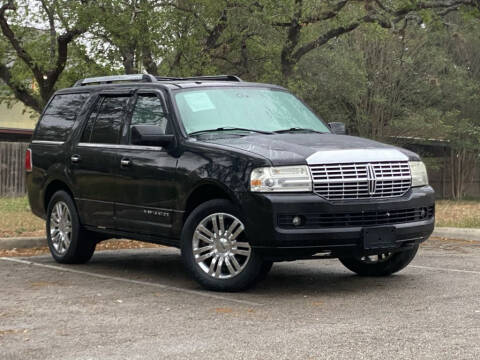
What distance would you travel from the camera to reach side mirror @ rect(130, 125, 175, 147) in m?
8.86

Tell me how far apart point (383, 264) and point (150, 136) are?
2.79 m

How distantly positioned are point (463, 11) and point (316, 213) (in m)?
17.8

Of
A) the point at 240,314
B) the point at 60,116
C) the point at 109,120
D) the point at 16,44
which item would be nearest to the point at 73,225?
the point at 109,120

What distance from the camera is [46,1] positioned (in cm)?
2083

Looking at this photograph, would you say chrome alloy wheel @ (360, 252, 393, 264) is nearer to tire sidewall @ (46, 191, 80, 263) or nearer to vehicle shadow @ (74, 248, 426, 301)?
vehicle shadow @ (74, 248, 426, 301)

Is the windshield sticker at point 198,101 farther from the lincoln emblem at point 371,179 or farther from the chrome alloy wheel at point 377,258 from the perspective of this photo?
the chrome alloy wheel at point 377,258

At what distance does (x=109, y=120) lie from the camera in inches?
400

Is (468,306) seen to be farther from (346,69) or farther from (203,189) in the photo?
(346,69)

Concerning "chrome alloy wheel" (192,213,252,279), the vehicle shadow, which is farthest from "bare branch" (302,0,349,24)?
"chrome alloy wheel" (192,213,252,279)

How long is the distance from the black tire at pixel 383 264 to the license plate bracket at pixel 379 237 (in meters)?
0.95

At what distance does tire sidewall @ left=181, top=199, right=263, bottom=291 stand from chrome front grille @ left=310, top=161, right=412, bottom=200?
81 cm

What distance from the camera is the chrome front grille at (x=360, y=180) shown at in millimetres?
8078

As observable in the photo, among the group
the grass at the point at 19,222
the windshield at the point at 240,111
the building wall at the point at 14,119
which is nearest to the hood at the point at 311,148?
the windshield at the point at 240,111

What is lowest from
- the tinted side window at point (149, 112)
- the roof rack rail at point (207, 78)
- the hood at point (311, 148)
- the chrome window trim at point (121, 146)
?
the chrome window trim at point (121, 146)
